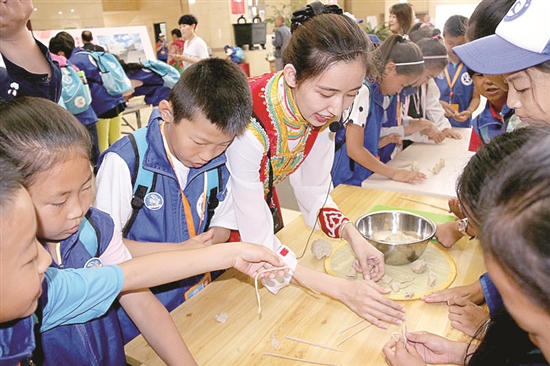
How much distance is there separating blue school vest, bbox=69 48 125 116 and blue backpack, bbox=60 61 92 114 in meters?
0.45

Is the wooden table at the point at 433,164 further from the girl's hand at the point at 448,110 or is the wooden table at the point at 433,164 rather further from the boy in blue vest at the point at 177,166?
the boy in blue vest at the point at 177,166

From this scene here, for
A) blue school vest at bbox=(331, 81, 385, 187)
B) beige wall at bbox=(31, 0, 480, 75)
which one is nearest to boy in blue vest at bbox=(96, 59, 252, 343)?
blue school vest at bbox=(331, 81, 385, 187)

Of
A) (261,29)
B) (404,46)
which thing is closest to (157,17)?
(261,29)

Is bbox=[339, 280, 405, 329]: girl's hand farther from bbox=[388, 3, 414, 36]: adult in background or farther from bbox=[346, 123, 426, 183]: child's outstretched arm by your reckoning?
bbox=[388, 3, 414, 36]: adult in background

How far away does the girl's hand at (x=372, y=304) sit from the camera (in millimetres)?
1113

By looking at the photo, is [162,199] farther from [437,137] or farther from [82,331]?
[437,137]

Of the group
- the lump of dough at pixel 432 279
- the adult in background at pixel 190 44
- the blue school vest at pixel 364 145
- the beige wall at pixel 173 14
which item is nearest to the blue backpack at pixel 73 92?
the blue school vest at pixel 364 145

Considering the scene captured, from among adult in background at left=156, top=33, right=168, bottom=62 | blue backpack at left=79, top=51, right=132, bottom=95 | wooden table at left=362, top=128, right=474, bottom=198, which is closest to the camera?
wooden table at left=362, top=128, right=474, bottom=198

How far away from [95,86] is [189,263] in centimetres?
293

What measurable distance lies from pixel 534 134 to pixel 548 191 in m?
0.19

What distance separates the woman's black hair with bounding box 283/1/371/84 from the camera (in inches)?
46.8

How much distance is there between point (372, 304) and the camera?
112 cm

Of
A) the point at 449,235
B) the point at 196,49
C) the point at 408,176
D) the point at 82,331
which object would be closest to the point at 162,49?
the point at 196,49

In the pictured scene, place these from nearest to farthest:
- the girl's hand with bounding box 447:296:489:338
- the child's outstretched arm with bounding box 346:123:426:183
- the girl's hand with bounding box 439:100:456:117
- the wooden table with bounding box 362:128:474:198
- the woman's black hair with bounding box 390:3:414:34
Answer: the girl's hand with bounding box 447:296:489:338 → the wooden table with bounding box 362:128:474:198 → the child's outstretched arm with bounding box 346:123:426:183 → the girl's hand with bounding box 439:100:456:117 → the woman's black hair with bounding box 390:3:414:34
